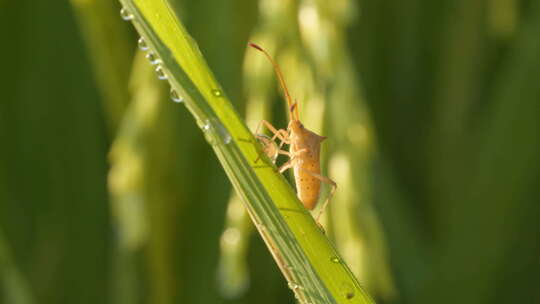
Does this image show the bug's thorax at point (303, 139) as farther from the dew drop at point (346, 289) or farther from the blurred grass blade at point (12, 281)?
the blurred grass blade at point (12, 281)

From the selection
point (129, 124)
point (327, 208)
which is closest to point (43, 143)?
point (129, 124)

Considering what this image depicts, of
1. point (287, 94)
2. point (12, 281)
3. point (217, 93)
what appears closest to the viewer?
point (217, 93)

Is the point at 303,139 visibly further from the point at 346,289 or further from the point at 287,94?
the point at 346,289

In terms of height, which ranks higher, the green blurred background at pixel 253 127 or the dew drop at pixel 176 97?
the dew drop at pixel 176 97

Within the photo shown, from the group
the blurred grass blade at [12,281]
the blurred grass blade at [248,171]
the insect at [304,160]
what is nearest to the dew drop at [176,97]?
the blurred grass blade at [248,171]

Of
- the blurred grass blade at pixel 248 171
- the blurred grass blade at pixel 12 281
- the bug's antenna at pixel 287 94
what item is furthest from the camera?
the blurred grass blade at pixel 12 281

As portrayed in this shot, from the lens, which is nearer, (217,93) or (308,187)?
(217,93)

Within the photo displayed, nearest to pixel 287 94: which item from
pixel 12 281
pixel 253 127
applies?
pixel 253 127
